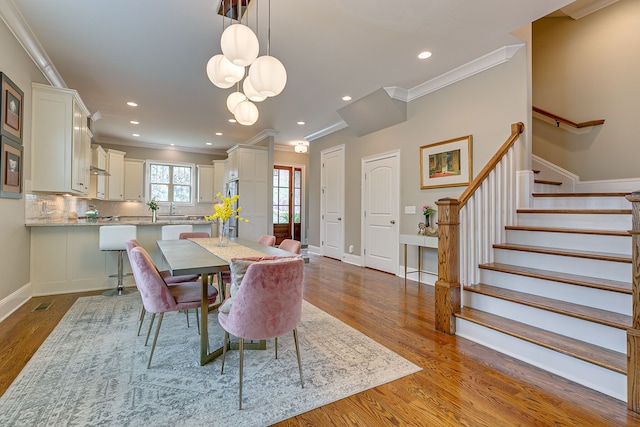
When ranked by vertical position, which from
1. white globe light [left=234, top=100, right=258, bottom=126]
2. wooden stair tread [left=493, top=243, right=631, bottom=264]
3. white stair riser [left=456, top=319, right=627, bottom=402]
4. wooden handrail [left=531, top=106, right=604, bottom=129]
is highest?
wooden handrail [left=531, top=106, right=604, bottom=129]

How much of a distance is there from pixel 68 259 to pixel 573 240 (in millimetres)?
5583

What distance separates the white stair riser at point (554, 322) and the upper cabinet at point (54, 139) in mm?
4716

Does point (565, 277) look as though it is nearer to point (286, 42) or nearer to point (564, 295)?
point (564, 295)

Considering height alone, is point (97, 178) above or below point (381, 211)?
above

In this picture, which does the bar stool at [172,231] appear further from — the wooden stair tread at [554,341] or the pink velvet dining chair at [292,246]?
the wooden stair tread at [554,341]

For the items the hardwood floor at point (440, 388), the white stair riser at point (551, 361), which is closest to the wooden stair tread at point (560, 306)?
the white stair riser at point (551, 361)

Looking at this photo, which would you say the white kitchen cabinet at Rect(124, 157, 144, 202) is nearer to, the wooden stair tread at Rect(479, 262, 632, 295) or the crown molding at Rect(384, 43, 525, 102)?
the crown molding at Rect(384, 43, 525, 102)

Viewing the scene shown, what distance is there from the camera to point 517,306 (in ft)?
7.72

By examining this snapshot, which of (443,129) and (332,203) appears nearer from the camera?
(443,129)

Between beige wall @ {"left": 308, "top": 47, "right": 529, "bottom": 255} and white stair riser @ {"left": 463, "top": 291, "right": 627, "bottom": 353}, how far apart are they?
5.77 ft

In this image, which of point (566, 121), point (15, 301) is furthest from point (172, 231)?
point (566, 121)

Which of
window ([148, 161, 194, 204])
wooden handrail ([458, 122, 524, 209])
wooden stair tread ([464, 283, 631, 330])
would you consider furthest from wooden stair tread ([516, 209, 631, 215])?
window ([148, 161, 194, 204])

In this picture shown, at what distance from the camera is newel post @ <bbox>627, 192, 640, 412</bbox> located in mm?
1563

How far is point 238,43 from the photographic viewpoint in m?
1.84
